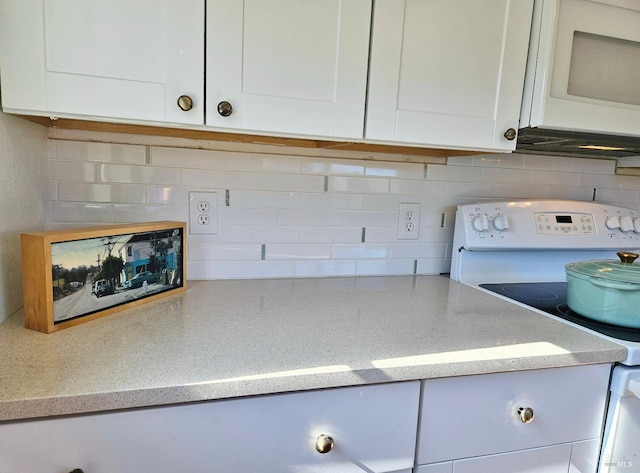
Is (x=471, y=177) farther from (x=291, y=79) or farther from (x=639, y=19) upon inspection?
(x=291, y=79)

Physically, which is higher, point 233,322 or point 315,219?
point 315,219

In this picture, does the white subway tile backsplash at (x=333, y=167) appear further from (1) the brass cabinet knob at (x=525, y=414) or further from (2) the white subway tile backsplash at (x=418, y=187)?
(1) the brass cabinet knob at (x=525, y=414)

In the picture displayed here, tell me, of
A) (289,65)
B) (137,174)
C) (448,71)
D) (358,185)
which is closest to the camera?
(289,65)

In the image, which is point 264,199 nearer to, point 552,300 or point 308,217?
point 308,217

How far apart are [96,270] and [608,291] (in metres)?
1.22

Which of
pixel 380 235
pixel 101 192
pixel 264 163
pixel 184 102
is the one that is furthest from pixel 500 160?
pixel 101 192

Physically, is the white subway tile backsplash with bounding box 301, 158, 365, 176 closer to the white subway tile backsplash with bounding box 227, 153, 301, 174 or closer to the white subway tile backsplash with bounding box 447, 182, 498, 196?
the white subway tile backsplash with bounding box 227, 153, 301, 174

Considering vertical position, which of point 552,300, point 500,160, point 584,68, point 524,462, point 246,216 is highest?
point 584,68

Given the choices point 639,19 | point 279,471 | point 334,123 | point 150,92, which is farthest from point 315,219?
point 639,19

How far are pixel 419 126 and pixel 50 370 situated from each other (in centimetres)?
95

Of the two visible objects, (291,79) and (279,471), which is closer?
(279,471)

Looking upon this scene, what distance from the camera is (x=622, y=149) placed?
141cm

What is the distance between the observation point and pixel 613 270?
988mm

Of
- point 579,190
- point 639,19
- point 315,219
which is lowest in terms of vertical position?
point 315,219
